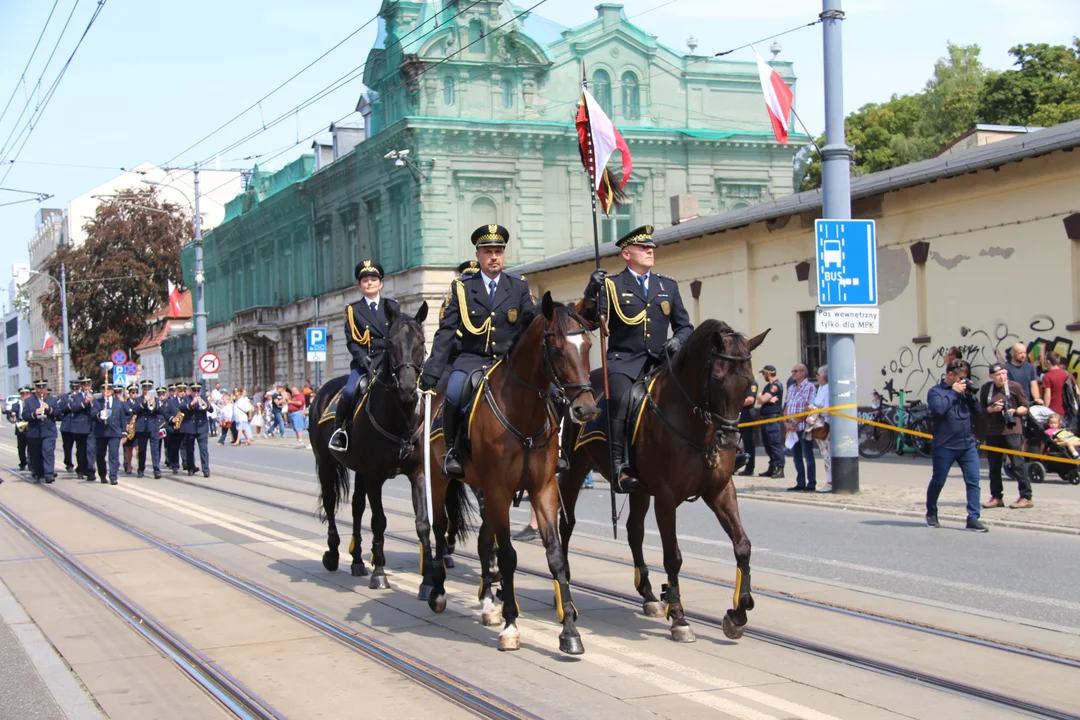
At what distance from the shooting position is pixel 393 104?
5069 centimetres

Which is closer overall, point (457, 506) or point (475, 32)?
point (457, 506)

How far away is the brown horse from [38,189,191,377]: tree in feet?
237

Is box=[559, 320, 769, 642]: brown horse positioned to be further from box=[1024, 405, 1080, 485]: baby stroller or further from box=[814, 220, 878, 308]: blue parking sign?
box=[1024, 405, 1080, 485]: baby stroller

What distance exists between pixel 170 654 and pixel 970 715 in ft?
15.9

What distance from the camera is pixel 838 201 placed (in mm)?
17953

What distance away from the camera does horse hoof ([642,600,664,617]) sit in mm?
8758

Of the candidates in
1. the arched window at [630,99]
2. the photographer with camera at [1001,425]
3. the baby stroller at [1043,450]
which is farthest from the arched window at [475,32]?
the photographer with camera at [1001,425]

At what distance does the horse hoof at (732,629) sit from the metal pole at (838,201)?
33.7ft

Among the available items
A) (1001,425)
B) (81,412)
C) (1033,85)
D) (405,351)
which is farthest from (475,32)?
(405,351)

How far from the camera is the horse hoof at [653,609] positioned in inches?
345

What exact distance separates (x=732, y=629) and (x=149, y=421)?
67.4 ft

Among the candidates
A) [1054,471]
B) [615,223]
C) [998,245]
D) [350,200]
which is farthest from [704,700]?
[350,200]

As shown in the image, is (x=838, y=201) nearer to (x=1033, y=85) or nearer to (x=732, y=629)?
(x=732, y=629)

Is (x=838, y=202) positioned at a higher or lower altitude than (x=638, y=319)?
higher
